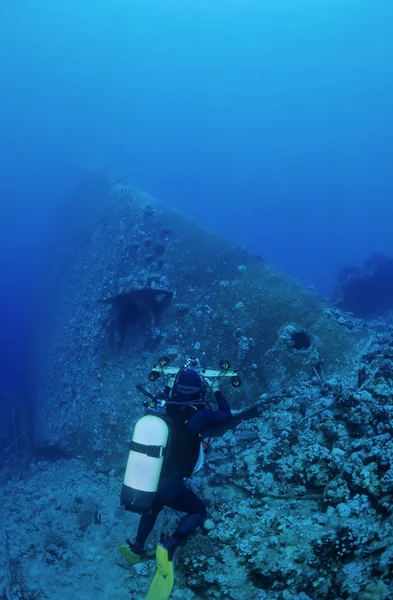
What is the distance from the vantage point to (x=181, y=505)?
4961mm

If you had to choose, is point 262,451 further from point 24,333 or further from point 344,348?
point 24,333

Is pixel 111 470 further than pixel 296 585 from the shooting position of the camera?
Yes

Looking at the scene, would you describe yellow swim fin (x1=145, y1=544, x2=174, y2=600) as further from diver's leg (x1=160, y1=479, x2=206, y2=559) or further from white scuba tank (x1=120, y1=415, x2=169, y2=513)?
white scuba tank (x1=120, y1=415, x2=169, y2=513)

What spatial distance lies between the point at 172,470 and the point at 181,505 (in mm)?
471

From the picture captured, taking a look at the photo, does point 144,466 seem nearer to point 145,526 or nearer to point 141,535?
point 145,526

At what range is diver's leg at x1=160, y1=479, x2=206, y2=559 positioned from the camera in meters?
4.78

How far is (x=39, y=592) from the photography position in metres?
5.31

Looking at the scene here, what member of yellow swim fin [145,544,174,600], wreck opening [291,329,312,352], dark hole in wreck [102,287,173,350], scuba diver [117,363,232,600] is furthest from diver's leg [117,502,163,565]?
dark hole in wreck [102,287,173,350]

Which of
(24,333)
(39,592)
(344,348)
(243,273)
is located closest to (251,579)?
(39,592)

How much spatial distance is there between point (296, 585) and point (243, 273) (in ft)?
27.3

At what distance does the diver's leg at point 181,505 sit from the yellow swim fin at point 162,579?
0.16 meters

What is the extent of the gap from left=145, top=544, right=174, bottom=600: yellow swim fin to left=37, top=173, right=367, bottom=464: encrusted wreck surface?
4.30 metres

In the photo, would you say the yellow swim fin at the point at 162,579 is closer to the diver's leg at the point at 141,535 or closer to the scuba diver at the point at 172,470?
the scuba diver at the point at 172,470

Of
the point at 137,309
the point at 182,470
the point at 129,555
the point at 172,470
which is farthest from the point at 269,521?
the point at 137,309
